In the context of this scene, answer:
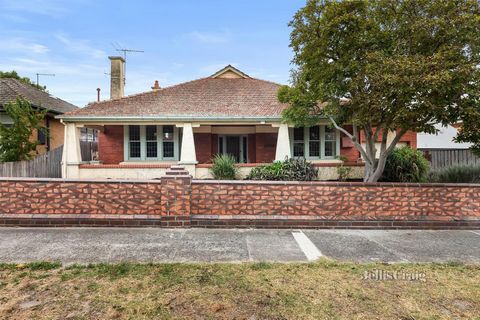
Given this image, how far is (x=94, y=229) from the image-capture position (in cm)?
623

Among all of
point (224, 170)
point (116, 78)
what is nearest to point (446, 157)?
point (224, 170)

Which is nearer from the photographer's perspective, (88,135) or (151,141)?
(151,141)

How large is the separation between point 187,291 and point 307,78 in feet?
21.3

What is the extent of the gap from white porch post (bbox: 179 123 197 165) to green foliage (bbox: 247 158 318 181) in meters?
2.60

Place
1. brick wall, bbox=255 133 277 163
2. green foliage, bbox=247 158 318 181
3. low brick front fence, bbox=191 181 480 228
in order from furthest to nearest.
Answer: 1. brick wall, bbox=255 133 277 163
2. green foliage, bbox=247 158 318 181
3. low brick front fence, bbox=191 181 480 228

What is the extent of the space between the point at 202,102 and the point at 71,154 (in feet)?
20.1

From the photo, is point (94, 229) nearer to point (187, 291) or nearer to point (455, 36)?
point (187, 291)

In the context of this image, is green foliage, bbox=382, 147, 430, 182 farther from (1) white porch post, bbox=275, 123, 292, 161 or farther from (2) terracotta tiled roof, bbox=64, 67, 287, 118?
(2) terracotta tiled roof, bbox=64, 67, 287, 118

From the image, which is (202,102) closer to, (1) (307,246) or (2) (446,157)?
(1) (307,246)

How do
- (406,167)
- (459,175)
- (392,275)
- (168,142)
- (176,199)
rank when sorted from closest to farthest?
(392,275) → (176,199) → (459,175) → (406,167) → (168,142)

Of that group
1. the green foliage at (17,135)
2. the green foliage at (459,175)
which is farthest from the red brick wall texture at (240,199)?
the green foliage at (17,135)

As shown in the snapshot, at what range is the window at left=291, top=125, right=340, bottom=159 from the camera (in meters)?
13.4

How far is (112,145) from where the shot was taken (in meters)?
13.7

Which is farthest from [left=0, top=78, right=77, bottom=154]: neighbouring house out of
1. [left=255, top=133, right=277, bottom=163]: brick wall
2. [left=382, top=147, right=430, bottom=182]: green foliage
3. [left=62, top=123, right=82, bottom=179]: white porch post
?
[left=382, top=147, right=430, bottom=182]: green foliage
